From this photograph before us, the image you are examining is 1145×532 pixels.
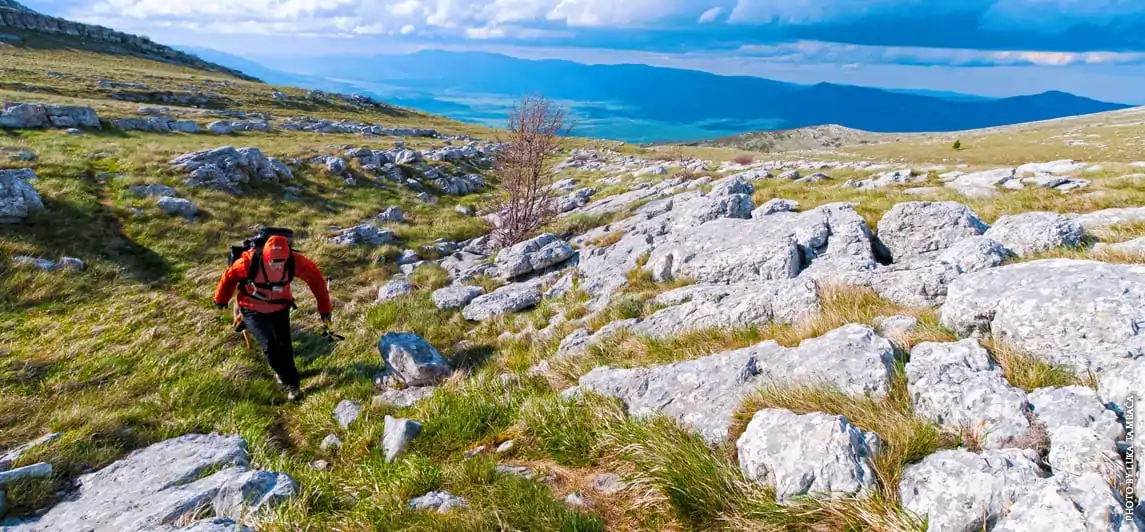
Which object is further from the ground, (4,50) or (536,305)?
(4,50)

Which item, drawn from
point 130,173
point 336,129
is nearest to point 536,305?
point 130,173

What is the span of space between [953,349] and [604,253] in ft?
32.4

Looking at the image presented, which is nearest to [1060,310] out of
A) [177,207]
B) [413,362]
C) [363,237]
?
[413,362]

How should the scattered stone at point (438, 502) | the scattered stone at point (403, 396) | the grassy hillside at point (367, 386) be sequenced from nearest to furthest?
1. the grassy hillside at point (367, 386)
2. the scattered stone at point (438, 502)
3. the scattered stone at point (403, 396)

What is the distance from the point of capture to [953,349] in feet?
13.6

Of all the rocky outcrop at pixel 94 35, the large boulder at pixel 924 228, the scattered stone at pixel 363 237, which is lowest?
the scattered stone at pixel 363 237

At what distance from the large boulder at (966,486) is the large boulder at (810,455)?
0.85ft

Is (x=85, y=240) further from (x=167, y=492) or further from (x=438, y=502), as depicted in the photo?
(x=438, y=502)

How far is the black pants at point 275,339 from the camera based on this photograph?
8375 millimetres

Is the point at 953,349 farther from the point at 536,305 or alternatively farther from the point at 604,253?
the point at 604,253

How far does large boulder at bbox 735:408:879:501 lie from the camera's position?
3.18 meters

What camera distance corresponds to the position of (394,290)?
13508mm

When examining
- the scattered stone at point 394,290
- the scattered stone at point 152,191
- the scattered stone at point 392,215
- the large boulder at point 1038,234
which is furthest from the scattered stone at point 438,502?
the scattered stone at point 152,191

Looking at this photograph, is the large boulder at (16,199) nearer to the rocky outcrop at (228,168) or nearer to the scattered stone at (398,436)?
the rocky outcrop at (228,168)
